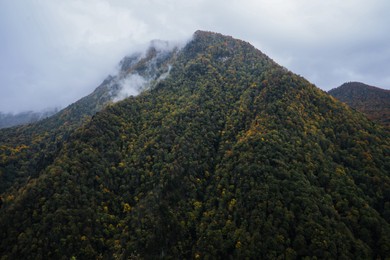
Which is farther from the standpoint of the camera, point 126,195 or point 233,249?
point 126,195

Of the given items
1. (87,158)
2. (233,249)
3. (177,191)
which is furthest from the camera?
(87,158)

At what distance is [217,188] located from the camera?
443 ft

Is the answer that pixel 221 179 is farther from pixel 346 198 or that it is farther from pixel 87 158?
pixel 87 158

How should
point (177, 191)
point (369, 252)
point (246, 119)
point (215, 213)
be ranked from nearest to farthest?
point (369, 252)
point (215, 213)
point (177, 191)
point (246, 119)

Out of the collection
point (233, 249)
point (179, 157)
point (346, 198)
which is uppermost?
point (179, 157)

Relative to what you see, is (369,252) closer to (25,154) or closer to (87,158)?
(87,158)

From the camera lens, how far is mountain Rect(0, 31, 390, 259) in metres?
105

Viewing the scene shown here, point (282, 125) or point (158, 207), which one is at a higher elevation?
point (282, 125)

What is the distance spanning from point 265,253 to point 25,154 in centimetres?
17307

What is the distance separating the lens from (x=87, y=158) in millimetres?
148875

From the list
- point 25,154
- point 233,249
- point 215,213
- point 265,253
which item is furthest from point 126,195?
point 25,154

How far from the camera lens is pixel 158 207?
12875cm

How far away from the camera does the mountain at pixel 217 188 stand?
105m

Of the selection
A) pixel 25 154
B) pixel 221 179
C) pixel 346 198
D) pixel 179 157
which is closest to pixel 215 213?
pixel 221 179
